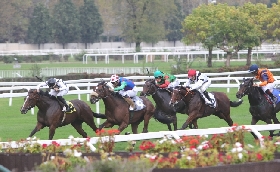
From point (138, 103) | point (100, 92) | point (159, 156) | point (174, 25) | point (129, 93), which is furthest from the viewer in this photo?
point (174, 25)

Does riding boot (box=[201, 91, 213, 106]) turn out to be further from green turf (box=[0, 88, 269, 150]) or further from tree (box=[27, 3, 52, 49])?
tree (box=[27, 3, 52, 49])

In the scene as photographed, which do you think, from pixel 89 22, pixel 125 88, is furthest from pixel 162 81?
pixel 89 22

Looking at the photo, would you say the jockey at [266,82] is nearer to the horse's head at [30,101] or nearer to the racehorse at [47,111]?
the racehorse at [47,111]

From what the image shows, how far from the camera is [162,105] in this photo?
13906mm

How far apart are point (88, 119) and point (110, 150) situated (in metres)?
4.61

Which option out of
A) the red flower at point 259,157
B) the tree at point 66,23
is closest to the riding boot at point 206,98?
the red flower at point 259,157

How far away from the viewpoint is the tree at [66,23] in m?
58.7

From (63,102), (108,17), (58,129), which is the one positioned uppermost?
(108,17)

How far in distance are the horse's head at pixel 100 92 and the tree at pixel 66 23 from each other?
4565 cm

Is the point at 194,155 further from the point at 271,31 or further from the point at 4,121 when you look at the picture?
the point at 271,31

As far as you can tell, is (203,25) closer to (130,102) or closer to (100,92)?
(130,102)

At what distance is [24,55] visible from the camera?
164ft

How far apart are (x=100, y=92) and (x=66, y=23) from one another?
1846 inches

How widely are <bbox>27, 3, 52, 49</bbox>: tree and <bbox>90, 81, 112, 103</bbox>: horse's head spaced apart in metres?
46.1
